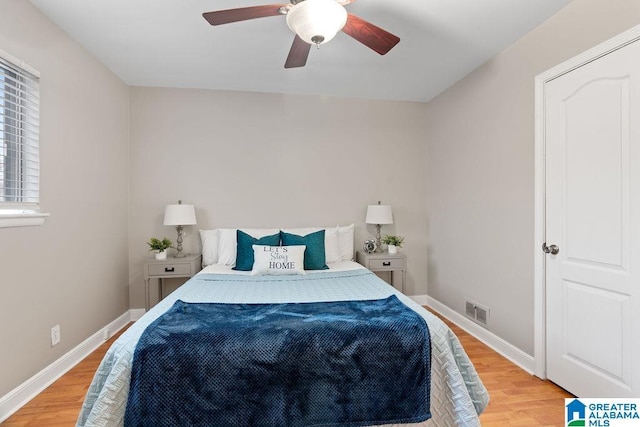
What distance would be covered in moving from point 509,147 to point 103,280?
3.72 metres

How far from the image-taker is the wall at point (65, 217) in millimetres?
2016

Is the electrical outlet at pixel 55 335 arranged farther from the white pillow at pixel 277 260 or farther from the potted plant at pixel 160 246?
the white pillow at pixel 277 260

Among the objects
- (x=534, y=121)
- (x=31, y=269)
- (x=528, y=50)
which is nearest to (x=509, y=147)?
(x=534, y=121)

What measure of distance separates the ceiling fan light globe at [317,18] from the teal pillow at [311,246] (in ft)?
6.35

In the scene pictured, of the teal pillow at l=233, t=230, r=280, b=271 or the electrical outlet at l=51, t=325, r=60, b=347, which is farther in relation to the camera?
the teal pillow at l=233, t=230, r=280, b=271

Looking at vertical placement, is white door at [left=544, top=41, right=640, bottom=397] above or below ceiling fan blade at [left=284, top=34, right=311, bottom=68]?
below

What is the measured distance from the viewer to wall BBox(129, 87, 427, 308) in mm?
3562

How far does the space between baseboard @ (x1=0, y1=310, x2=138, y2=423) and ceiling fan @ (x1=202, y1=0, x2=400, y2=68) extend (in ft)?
8.06

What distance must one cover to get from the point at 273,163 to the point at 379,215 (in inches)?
52.4

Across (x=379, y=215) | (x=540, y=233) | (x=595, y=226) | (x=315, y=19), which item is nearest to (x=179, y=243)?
(x=379, y=215)

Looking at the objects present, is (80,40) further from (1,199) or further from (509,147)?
(509,147)

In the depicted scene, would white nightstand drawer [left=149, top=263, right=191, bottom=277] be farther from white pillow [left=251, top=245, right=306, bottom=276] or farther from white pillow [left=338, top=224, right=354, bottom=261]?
white pillow [left=338, top=224, right=354, bottom=261]

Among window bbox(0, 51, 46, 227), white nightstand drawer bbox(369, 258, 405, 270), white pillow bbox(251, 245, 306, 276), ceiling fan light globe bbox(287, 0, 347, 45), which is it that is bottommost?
white nightstand drawer bbox(369, 258, 405, 270)

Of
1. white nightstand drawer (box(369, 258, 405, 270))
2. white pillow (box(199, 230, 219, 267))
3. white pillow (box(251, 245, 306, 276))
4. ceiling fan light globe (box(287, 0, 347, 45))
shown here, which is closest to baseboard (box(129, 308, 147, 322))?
white pillow (box(199, 230, 219, 267))
